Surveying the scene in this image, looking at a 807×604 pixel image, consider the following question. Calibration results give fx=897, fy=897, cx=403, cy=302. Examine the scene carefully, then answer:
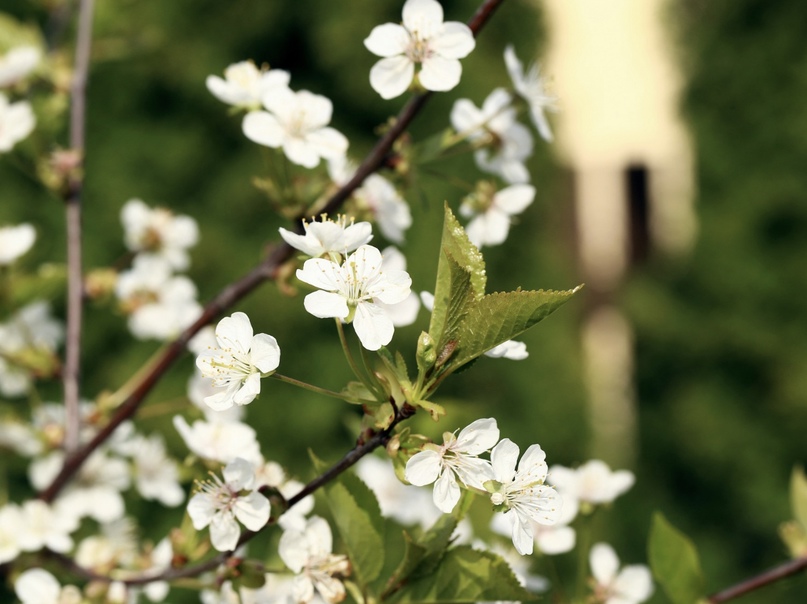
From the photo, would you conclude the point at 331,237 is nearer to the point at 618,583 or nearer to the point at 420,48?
the point at 420,48

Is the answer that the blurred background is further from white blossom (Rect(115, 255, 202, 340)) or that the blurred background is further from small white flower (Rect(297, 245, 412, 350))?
small white flower (Rect(297, 245, 412, 350))

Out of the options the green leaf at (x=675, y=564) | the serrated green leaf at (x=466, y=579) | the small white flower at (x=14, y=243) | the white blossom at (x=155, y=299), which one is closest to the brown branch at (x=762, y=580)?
the green leaf at (x=675, y=564)

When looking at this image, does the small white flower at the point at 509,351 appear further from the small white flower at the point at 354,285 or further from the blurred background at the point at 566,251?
the blurred background at the point at 566,251

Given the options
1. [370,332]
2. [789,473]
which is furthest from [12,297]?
[789,473]

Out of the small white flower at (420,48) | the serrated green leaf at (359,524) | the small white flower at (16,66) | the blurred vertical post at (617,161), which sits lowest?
the blurred vertical post at (617,161)

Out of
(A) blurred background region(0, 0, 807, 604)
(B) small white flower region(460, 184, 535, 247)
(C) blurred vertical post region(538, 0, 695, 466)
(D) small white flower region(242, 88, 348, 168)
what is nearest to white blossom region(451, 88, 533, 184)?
(B) small white flower region(460, 184, 535, 247)

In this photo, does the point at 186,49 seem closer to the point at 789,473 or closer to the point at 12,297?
the point at 12,297
